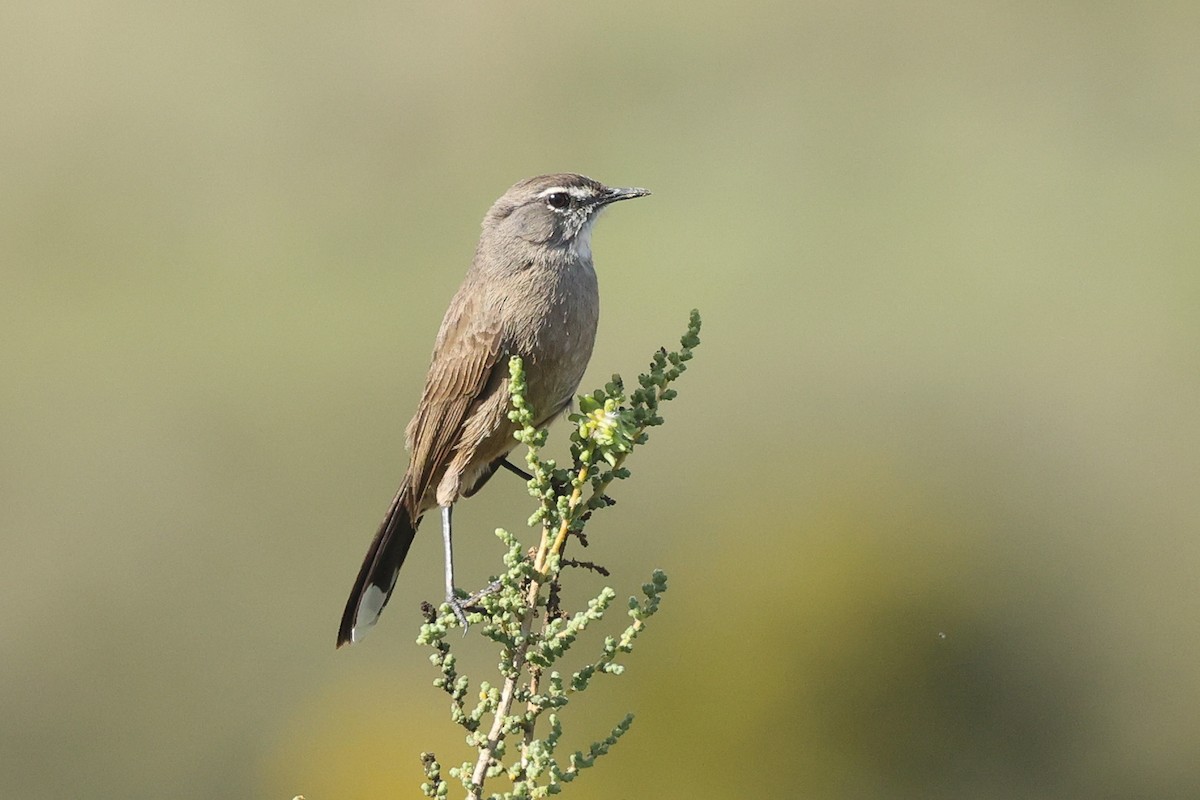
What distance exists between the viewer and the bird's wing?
18.4 feet

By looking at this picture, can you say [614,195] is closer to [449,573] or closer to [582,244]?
[582,244]

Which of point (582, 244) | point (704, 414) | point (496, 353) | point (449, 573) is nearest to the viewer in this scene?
point (496, 353)

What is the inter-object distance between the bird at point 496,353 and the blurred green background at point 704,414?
2814 millimetres

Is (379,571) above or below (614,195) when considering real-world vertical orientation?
below

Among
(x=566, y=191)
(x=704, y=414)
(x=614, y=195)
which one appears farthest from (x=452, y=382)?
(x=704, y=414)

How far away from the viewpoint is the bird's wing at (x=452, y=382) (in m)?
5.60

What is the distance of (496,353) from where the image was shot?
18.2ft

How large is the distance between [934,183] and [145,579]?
16.8 m

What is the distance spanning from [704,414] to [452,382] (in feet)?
40.1

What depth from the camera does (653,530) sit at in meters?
13.4

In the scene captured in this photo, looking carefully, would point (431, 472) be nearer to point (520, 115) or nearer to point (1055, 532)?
point (1055, 532)

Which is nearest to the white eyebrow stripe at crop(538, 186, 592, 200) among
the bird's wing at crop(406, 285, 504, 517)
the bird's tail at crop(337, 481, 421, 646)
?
the bird's wing at crop(406, 285, 504, 517)

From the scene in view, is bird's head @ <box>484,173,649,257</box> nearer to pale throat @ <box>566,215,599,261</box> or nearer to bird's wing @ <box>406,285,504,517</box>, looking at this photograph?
pale throat @ <box>566,215,599,261</box>

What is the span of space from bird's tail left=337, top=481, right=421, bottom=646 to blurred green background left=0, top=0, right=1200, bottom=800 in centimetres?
274
